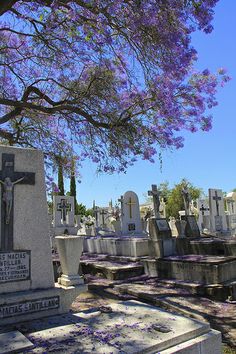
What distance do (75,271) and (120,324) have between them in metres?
1.87

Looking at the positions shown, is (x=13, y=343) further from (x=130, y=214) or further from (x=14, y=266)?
(x=130, y=214)

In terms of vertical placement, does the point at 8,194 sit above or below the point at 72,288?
above

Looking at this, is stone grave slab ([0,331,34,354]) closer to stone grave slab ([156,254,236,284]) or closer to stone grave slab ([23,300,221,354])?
stone grave slab ([23,300,221,354])

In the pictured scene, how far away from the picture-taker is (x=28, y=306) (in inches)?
203

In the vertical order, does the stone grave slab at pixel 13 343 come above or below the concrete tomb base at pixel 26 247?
below

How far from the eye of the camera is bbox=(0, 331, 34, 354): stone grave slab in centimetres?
351

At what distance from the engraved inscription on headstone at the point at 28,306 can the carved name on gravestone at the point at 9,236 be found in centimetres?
37

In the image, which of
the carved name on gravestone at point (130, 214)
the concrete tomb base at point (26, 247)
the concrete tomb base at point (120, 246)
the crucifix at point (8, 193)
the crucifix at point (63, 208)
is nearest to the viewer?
the concrete tomb base at point (26, 247)

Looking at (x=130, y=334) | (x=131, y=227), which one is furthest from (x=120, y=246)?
(x=130, y=334)

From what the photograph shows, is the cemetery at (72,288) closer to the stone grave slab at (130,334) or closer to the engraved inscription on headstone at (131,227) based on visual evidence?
the stone grave slab at (130,334)

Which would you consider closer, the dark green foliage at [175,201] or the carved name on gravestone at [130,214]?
the carved name on gravestone at [130,214]

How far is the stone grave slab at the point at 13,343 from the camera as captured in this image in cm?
351

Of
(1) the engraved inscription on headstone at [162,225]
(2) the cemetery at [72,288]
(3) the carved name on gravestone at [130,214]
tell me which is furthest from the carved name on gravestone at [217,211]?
(2) the cemetery at [72,288]

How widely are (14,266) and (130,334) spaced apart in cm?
222
